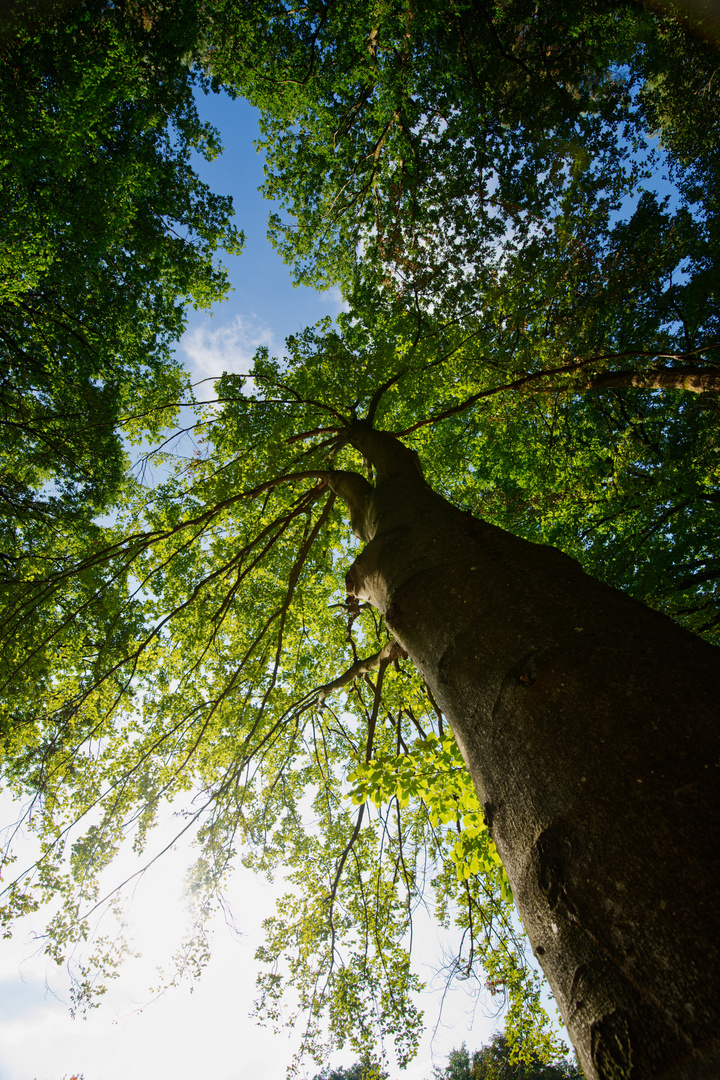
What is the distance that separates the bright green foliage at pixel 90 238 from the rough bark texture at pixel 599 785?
4130 millimetres

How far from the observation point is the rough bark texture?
2.48 feet

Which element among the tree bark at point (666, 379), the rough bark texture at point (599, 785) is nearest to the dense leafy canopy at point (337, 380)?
the tree bark at point (666, 379)

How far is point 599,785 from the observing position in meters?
1.01

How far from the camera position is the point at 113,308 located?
256 inches

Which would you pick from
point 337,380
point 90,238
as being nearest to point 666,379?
point 337,380

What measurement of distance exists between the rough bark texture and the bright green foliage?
4.13 metres

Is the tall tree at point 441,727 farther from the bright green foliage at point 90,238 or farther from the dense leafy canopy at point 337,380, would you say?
the bright green foliage at point 90,238

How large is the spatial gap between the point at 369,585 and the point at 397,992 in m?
4.20

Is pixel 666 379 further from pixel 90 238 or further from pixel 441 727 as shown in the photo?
pixel 90 238

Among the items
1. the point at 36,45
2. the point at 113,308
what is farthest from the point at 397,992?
the point at 36,45

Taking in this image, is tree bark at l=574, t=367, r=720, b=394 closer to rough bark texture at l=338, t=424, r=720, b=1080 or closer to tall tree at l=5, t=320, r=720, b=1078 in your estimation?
tall tree at l=5, t=320, r=720, b=1078

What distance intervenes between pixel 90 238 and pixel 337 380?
3349 mm

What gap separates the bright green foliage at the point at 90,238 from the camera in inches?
182

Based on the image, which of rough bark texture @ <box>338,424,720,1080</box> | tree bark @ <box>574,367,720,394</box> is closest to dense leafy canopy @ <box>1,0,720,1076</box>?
tree bark @ <box>574,367,720,394</box>
